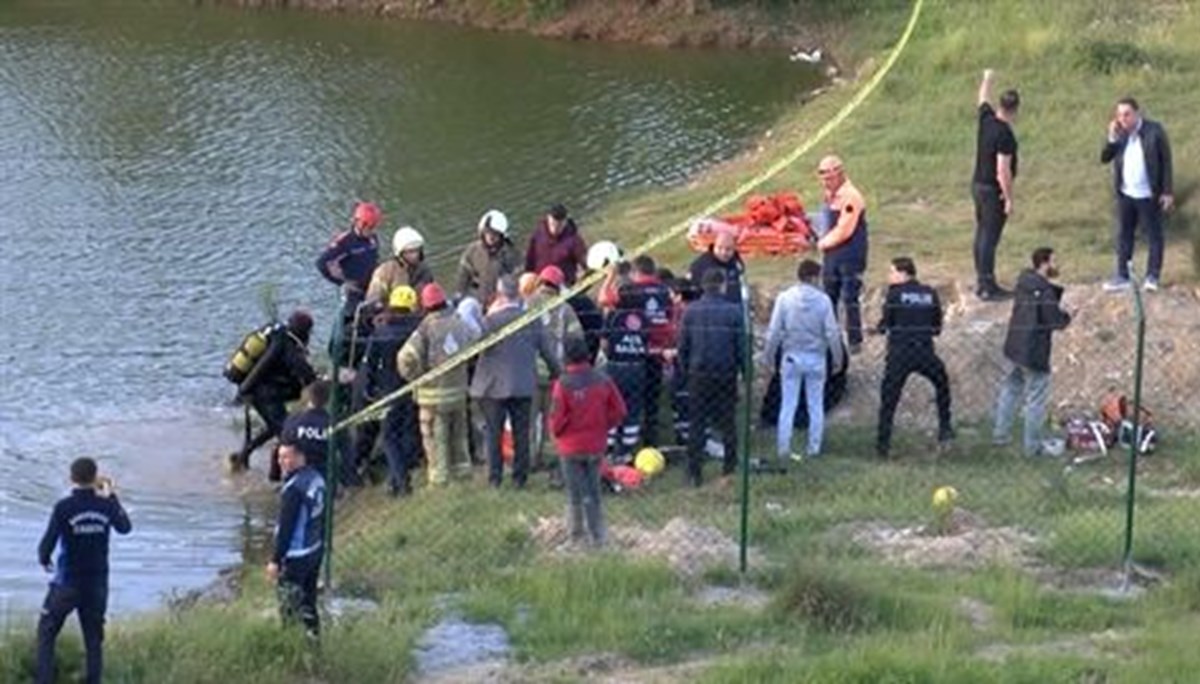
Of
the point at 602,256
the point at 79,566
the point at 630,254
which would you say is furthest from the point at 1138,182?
the point at 79,566

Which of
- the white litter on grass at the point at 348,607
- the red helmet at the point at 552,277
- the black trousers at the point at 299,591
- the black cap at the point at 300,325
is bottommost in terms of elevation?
the white litter on grass at the point at 348,607

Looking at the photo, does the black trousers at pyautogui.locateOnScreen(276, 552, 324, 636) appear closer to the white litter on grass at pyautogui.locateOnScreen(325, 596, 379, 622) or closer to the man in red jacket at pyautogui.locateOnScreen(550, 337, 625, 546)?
the white litter on grass at pyautogui.locateOnScreen(325, 596, 379, 622)

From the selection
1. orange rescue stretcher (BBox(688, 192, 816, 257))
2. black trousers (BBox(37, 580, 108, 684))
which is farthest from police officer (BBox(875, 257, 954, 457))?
black trousers (BBox(37, 580, 108, 684))

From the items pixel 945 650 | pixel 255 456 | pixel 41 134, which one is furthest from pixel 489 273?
pixel 41 134

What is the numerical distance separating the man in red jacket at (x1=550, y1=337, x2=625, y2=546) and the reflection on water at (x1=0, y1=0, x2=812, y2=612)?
3.05m

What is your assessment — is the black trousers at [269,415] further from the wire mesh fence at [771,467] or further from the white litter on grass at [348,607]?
the white litter on grass at [348,607]

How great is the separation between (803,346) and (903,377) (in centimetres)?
82

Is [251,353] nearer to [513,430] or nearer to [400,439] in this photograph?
[400,439]

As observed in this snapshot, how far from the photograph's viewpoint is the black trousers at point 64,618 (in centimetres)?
1431

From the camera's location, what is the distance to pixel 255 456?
71.2ft

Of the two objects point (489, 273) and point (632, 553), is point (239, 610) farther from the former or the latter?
point (489, 273)

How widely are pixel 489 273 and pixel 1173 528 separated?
248 inches

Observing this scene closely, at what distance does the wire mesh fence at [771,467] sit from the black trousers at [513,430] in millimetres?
19

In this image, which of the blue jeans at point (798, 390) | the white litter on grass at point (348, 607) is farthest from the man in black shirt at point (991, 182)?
the white litter on grass at point (348, 607)
